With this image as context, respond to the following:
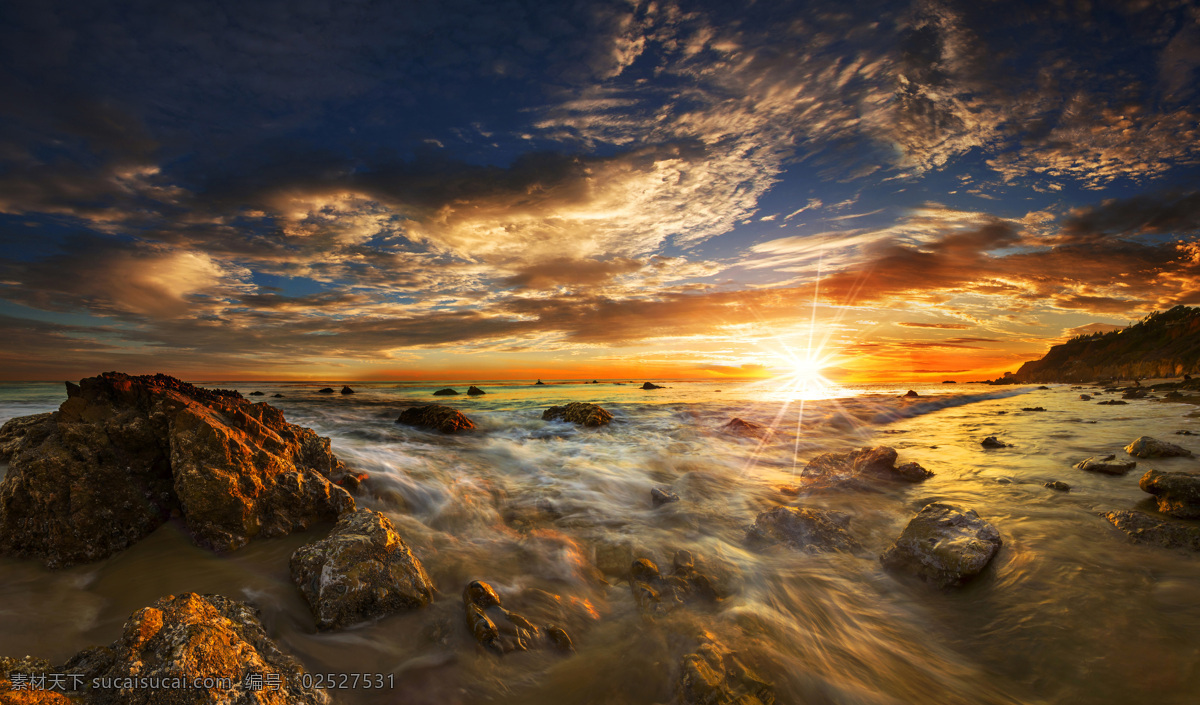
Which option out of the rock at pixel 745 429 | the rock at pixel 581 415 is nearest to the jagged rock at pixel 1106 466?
the rock at pixel 745 429

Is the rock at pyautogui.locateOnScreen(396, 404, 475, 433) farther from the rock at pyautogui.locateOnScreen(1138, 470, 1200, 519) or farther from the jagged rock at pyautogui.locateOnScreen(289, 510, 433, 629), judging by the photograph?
the rock at pyautogui.locateOnScreen(1138, 470, 1200, 519)

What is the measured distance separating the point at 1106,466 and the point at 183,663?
1166 centimetres

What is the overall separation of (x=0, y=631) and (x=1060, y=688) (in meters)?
7.98

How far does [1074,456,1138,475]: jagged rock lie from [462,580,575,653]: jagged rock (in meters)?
9.27

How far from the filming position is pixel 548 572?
4949mm

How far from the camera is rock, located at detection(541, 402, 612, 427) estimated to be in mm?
15766

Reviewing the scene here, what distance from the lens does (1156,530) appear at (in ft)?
15.6

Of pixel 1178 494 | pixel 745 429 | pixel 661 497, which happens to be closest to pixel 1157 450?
pixel 1178 494

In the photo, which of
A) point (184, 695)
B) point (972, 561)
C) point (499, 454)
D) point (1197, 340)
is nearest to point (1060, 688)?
point (972, 561)

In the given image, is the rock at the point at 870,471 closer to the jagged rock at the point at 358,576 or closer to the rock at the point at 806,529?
the rock at the point at 806,529

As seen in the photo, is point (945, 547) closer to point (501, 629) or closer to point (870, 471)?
point (870, 471)

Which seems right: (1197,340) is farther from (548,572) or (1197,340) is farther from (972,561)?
(548,572)

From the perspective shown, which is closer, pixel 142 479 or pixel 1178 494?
pixel 142 479

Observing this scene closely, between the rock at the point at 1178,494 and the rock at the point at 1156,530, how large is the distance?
10.1 inches
